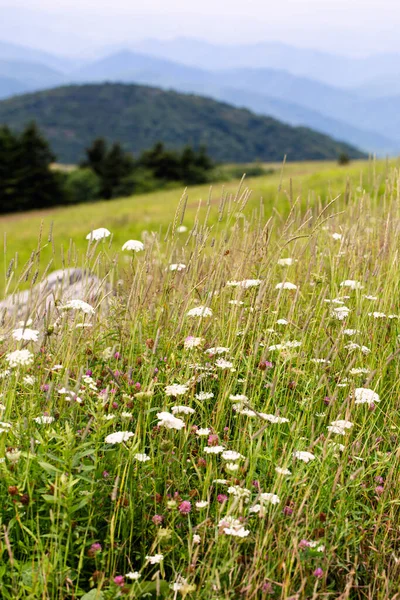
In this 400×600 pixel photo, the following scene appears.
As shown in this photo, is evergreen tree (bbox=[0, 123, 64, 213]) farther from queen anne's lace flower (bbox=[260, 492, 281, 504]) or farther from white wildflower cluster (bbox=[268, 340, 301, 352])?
queen anne's lace flower (bbox=[260, 492, 281, 504])

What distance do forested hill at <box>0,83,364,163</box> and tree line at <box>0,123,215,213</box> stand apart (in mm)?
92448

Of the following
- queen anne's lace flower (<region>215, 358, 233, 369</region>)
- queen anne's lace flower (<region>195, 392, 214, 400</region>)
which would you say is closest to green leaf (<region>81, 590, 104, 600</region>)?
queen anne's lace flower (<region>195, 392, 214, 400</region>)

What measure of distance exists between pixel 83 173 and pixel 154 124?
383 feet

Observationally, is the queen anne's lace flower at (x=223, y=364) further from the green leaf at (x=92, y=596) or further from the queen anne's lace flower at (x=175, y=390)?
the green leaf at (x=92, y=596)

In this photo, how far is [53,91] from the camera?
17850 cm

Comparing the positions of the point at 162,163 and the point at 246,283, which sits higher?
the point at 162,163

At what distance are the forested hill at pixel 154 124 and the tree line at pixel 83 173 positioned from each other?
303ft

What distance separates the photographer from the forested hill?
523 ft

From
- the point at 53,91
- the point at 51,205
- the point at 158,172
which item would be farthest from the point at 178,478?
the point at 53,91

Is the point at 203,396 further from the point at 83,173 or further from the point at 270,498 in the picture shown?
the point at 83,173

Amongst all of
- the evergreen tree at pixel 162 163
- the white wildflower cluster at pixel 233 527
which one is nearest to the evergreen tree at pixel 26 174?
the evergreen tree at pixel 162 163

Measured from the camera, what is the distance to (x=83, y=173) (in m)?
58.9

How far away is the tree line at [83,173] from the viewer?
52.1 metres

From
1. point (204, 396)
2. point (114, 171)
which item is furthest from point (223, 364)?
point (114, 171)
